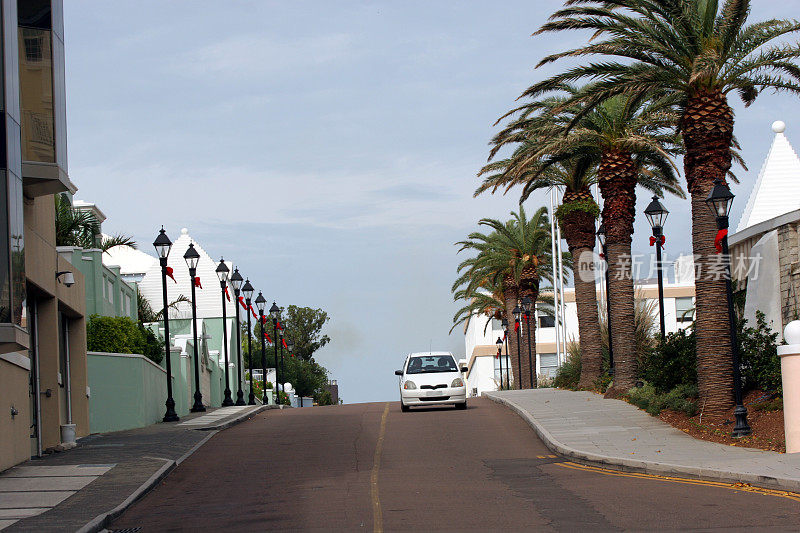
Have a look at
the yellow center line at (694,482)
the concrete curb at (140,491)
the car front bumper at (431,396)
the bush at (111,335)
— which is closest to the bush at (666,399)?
the yellow center line at (694,482)

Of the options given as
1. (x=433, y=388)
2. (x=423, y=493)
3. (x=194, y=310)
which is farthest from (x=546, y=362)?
(x=423, y=493)

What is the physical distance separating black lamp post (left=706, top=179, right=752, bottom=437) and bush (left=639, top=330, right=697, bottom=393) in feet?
14.1

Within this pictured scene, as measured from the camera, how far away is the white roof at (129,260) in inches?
2343

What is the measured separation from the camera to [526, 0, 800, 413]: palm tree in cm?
2031

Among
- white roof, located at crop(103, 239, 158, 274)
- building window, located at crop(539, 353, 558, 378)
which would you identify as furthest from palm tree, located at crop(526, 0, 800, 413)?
building window, located at crop(539, 353, 558, 378)

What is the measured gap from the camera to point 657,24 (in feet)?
68.9

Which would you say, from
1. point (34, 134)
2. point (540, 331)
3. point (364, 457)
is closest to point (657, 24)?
point (364, 457)

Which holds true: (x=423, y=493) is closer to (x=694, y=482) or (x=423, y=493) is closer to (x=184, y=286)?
(x=694, y=482)

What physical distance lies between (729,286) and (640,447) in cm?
344

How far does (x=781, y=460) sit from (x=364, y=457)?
7.18 meters

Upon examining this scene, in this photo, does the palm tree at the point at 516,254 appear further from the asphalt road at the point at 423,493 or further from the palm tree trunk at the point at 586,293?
the asphalt road at the point at 423,493

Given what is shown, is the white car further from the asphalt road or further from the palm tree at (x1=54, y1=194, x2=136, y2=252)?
the palm tree at (x1=54, y1=194, x2=136, y2=252)

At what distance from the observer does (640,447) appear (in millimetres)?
17797

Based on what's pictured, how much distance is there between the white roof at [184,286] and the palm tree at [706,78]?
120 ft
